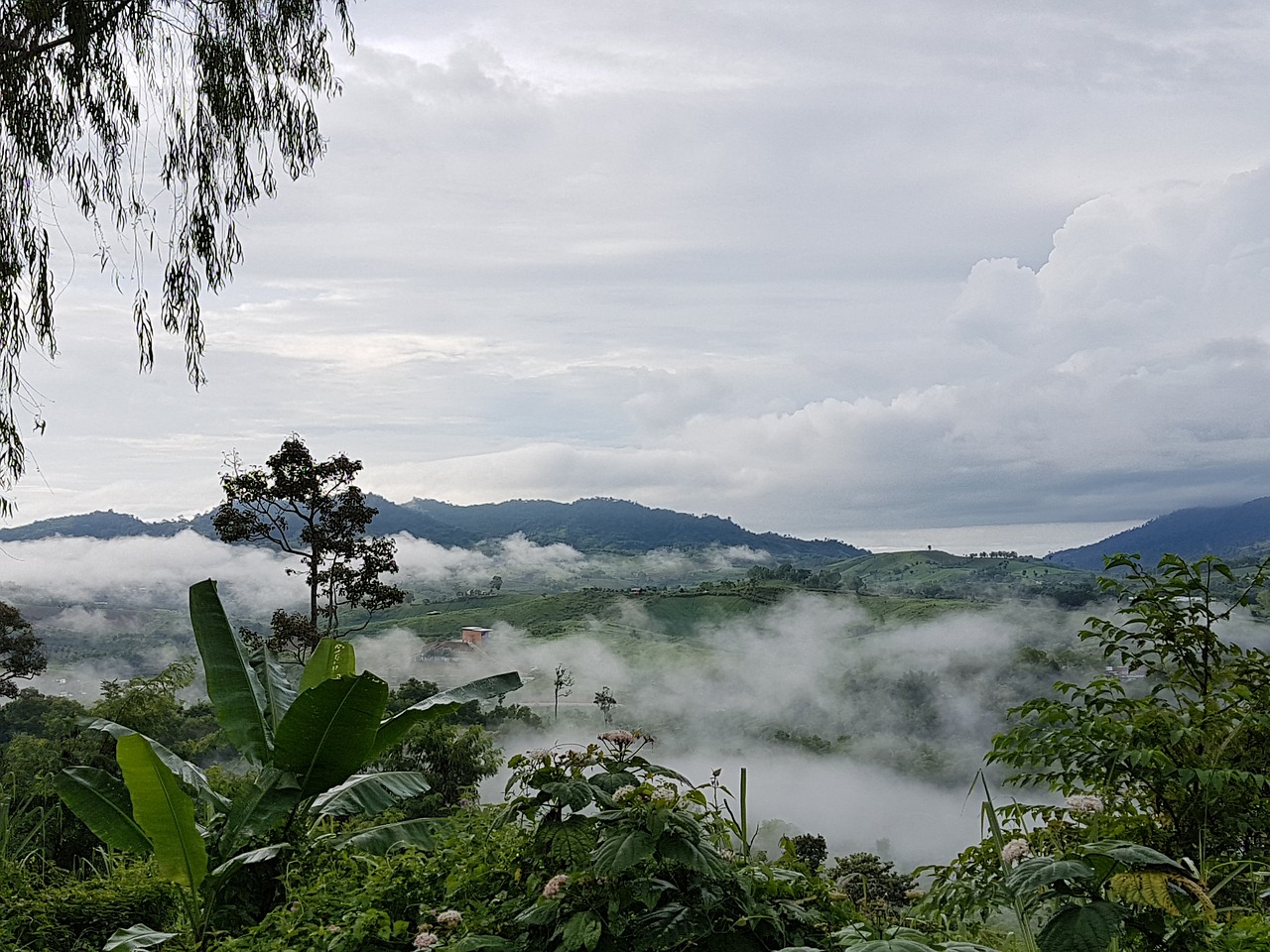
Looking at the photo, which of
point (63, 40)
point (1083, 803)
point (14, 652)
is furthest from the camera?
point (14, 652)

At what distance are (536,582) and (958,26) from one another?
8.71 metres

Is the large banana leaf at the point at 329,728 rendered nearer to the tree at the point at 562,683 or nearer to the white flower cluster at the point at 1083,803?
the white flower cluster at the point at 1083,803

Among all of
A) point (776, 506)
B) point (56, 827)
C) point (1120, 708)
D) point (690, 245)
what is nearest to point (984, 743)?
point (776, 506)

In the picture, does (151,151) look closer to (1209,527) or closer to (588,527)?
(1209,527)

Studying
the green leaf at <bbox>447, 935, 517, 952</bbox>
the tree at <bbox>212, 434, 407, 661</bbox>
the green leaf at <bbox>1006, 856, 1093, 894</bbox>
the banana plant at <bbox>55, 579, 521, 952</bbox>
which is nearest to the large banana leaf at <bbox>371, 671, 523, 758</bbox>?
the banana plant at <bbox>55, 579, 521, 952</bbox>

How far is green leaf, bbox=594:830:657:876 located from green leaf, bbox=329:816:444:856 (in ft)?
3.58

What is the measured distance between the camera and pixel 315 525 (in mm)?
5219

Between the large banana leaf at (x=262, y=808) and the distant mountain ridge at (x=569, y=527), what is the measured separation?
31.5 ft

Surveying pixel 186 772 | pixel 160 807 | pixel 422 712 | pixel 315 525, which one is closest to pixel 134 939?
pixel 160 807

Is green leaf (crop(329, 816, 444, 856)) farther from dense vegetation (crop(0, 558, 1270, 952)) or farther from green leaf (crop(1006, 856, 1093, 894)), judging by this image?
green leaf (crop(1006, 856, 1093, 894))

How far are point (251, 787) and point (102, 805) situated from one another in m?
0.39

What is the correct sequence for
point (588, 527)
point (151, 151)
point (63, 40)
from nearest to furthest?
point (63, 40), point (151, 151), point (588, 527)

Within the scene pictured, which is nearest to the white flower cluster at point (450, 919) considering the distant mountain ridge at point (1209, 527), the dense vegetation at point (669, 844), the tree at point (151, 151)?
the dense vegetation at point (669, 844)

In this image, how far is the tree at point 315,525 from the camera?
5.08 metres
